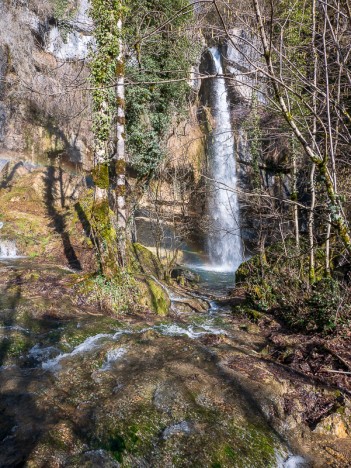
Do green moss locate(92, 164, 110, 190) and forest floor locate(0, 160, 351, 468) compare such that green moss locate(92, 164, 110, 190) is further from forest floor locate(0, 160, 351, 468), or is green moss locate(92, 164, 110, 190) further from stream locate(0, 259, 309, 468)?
stream locate(0, 259, 309, 468)

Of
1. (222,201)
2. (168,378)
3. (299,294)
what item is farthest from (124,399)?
(222,201)

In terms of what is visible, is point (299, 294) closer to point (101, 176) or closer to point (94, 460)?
point (101, 176)

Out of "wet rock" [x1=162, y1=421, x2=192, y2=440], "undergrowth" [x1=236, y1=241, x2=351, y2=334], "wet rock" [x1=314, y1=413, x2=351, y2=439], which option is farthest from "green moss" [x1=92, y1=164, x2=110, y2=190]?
"wet rock" [x1=314, y1=413, x2=351, y2=439]

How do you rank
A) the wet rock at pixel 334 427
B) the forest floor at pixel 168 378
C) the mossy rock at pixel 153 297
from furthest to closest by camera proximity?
the mossy rock at pixel 153 297 < the wet rock at pixel 334 427 < the forest floor at pixel 168 378

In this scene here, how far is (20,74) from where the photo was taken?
17953mm

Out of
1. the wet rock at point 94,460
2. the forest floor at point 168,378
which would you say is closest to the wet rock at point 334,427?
the forest floor at point 168,378

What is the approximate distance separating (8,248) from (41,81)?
1180cm

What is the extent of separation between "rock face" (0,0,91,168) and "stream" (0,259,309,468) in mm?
15353

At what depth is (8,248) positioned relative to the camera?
1124cm

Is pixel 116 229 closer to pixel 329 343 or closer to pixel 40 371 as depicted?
pixel 40 371

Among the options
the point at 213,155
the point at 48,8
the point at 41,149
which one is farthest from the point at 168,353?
the point at 48,8

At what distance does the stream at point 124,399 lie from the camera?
2.86 metres

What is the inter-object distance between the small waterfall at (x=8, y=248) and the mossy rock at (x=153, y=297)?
6.16 metres

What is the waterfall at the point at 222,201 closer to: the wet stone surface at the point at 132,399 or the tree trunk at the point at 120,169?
the tree trunk at the point at 120,169
